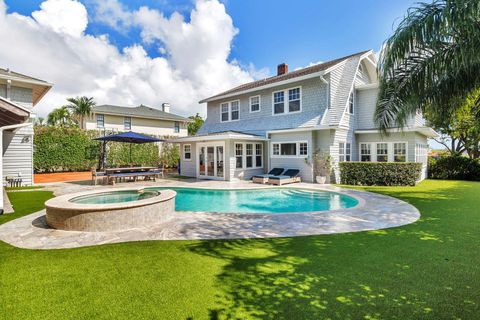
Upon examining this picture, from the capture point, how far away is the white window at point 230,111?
68.7 ft

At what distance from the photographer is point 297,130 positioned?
15.8 meters

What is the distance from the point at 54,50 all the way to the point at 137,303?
711 inches

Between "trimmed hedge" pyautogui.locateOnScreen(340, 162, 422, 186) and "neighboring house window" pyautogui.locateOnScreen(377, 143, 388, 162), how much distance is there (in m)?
2.64

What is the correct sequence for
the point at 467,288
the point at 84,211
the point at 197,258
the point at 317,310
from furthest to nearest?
1. the point at 84,211
2. the point at 197,258
3. the point at 467,288
4. the point at 317,310

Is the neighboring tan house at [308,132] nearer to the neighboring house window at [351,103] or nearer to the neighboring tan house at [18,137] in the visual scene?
the neighboring house window at [351,103]

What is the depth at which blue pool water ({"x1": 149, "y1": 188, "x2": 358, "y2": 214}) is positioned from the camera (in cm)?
980

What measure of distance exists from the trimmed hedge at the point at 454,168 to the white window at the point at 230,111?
52.2 feet

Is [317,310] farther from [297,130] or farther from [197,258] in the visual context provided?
[297,130]

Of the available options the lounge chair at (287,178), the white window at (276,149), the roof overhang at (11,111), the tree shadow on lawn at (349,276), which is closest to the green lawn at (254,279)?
the tree shadow on lawn at (349,276)

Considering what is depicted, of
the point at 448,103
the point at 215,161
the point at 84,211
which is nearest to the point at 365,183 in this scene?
the point at 448,103

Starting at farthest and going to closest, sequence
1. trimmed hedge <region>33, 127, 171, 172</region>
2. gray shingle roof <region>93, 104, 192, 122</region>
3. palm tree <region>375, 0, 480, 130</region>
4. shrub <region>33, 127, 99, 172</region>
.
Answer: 1. gray shingle roof <region>93, 104, 192, 122</region>
2. trimmed hedge <region>33, 127, 171, 172</region>
3. shrub <region>33, 127, 99, 172</region>
4. palm tree <region>375, 0, 480, 130</region>

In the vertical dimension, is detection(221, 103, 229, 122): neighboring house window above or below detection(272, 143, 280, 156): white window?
above

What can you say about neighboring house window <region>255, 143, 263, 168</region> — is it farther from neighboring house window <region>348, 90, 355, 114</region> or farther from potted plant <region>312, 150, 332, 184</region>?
neighboring house window <region>348, 90, 355, 114</region>

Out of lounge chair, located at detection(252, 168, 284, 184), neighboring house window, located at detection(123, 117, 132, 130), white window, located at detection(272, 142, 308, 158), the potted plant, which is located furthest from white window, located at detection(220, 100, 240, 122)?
neighboring house window, located at detection(123, 117, 132, 130)
